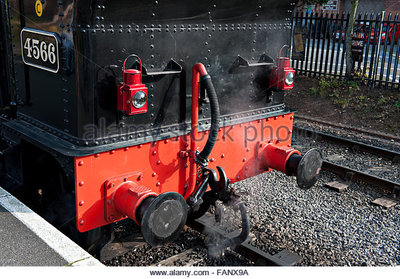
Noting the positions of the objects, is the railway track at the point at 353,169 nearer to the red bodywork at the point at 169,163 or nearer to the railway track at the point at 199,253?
the red bodywork at the point at 169,163

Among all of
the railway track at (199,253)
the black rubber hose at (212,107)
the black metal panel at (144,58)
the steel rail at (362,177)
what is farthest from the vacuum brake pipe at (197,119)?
the steel rail at (362,177)

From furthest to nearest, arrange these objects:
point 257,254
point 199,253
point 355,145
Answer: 1. point 355,145
2. point 199,253
3. point 257,254

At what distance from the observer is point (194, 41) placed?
139 inches

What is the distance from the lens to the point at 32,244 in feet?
10.9

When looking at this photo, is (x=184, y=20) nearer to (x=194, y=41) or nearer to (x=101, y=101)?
(x=194, y=41)

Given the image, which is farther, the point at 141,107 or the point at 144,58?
the point at 144,58

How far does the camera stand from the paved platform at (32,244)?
3115 mm

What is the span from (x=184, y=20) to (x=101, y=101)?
0.90m

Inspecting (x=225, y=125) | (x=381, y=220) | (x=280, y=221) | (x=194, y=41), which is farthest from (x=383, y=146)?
(x=194, y=41)

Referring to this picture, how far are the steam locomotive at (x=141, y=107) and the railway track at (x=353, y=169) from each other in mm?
1679

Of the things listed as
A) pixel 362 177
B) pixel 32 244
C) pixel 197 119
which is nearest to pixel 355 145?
pixel 362 177

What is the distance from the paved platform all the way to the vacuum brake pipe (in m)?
1.00

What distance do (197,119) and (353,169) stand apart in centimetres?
306

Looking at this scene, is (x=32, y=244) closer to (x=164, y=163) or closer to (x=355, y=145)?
(x=164, y=163)
